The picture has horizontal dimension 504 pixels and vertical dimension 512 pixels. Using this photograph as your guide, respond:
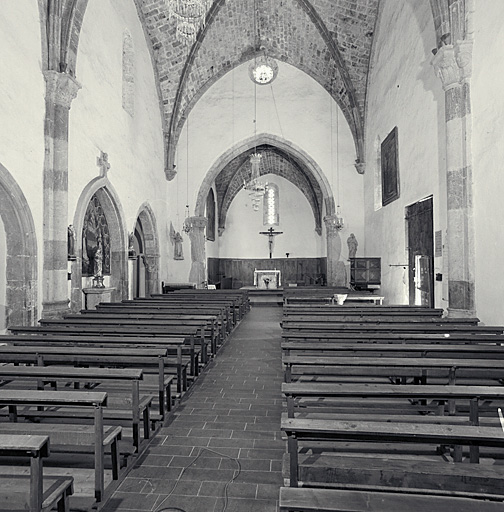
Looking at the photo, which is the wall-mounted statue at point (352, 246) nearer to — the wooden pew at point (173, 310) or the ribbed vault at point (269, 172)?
the ribbed vault at point (269, 172)

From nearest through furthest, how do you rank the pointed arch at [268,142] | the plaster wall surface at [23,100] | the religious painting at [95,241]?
the plaster wall surface at [23,100]
the religious painting at [95,241]
the pointed arch at [268,142]

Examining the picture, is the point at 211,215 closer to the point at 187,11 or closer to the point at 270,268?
the point at 270,268

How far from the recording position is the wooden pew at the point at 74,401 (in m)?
3.01

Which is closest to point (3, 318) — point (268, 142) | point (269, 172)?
point (268, 142)

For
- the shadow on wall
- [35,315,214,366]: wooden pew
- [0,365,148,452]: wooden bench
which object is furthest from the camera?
the shadow on wall

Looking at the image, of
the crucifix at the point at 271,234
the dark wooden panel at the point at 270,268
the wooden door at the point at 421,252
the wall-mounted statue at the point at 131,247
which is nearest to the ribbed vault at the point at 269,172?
the dark wooden panel at the point at 270,268

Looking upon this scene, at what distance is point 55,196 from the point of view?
10477 mm

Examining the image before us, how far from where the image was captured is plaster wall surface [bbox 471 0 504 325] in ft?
25.6

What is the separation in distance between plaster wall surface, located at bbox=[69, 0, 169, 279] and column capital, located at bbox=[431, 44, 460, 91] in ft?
28.6

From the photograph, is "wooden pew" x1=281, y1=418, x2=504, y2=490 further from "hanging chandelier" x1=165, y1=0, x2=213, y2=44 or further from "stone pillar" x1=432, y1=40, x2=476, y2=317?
"hanging chandelier" x1=165, y1=0, x2=213, y2=44

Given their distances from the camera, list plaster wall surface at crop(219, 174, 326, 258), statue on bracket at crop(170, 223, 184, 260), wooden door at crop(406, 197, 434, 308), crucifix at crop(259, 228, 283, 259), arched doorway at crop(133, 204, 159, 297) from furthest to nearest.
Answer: plaster wall surface at crop(219, 174, 326, 258)
crucifix at crop(259, 228, 283, 259)
statue on bracket at crop(170, 223, 184, 260)
arched doorway at crop(133, 204, 159, 297)
wooden door at crop(406, 197, 434, 308)

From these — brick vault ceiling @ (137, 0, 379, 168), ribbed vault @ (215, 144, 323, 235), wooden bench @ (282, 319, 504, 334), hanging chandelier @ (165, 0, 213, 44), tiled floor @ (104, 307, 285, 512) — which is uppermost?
brick vault ceiling @ (137, 0, 379, 168)

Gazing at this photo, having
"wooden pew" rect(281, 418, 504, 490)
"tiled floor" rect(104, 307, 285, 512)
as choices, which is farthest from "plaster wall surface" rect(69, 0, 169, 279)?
"wooden pew" rect(281, 418, 504, 490)

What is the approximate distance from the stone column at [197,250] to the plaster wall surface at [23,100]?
10.2 metres
